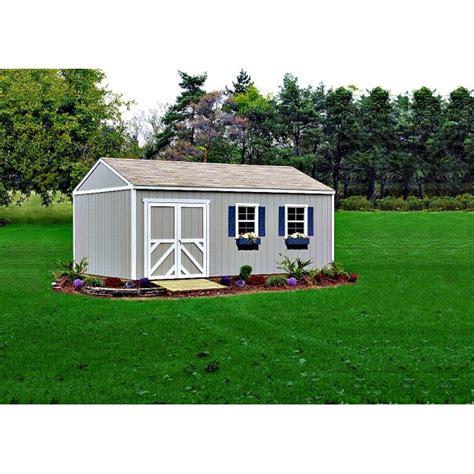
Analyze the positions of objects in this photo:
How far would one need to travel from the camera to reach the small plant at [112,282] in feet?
45.4

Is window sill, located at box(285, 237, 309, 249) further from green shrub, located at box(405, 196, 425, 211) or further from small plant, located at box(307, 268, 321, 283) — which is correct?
green shrub, located at box(405, 196, 425, 211)

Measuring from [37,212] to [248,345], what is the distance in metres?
14.3

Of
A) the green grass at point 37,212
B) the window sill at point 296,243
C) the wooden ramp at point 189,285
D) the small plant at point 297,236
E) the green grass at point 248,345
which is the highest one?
the green grass at point 37,212

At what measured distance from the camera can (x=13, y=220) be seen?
21.8 m

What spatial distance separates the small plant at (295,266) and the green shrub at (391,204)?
6790 millimetres

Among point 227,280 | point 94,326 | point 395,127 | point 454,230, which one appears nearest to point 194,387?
point 94,326

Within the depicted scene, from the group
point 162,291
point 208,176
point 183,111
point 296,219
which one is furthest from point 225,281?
point 183,111

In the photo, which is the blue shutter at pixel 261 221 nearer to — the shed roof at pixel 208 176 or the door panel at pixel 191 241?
the shed roof at pixel 208 176

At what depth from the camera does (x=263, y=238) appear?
50.5 feet

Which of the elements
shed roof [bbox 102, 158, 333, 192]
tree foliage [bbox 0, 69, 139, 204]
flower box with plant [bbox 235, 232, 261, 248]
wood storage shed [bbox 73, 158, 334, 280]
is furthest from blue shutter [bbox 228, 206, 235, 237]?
tree foliage [bbox 0, 69, 139, 204]

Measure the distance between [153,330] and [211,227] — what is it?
5040 mm

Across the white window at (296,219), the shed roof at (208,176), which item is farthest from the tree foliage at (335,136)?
the white window at (296,219)

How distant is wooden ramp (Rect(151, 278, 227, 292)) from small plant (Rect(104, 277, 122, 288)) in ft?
2.58

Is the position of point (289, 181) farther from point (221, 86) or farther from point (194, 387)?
point (194, 387)
